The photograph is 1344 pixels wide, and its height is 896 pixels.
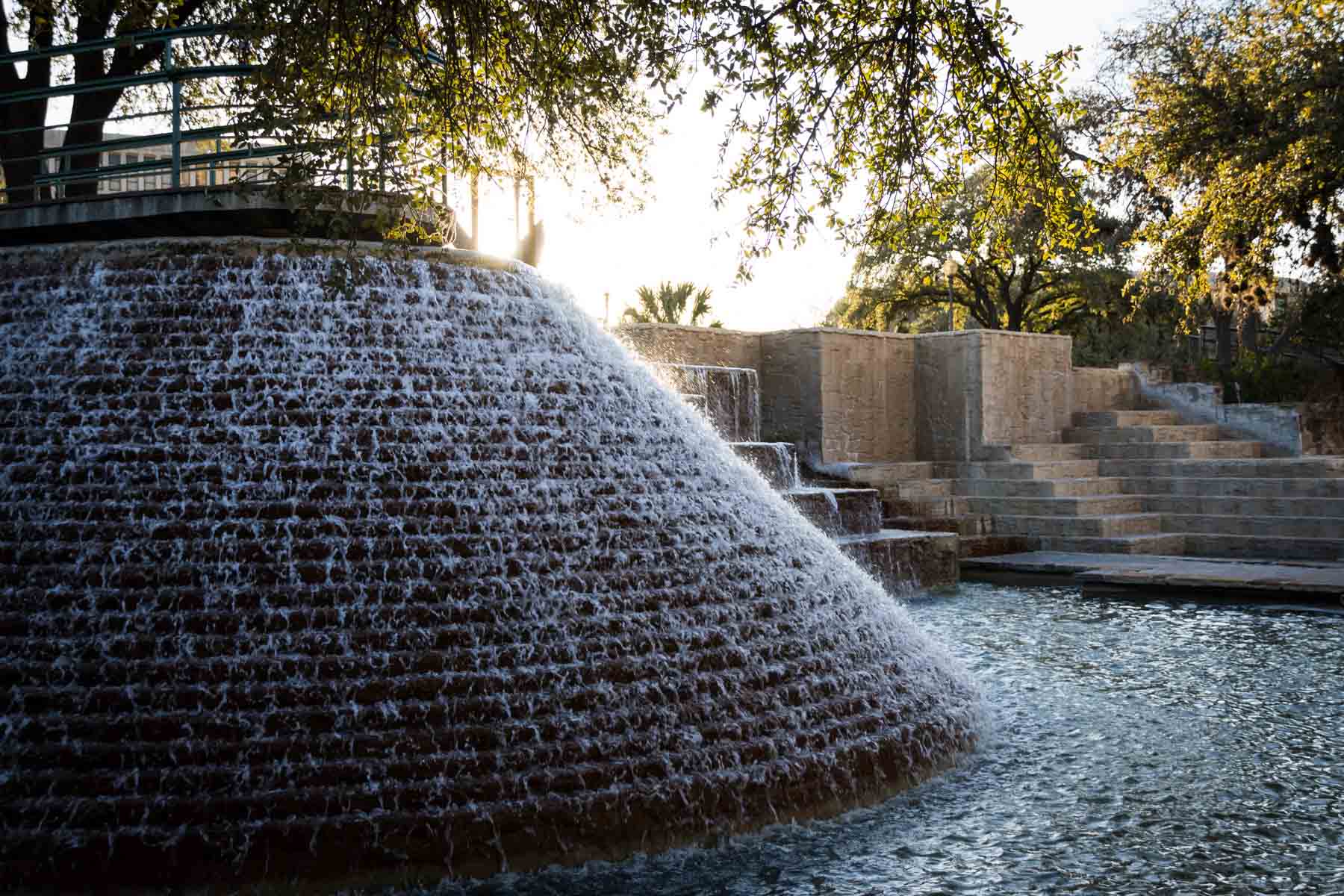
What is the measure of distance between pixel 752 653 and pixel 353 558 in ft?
5.27

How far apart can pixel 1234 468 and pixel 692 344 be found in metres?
5.95

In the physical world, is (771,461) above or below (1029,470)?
above

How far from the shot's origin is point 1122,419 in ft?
50.6

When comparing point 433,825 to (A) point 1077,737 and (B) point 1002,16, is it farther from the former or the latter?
(B) point 1002,16

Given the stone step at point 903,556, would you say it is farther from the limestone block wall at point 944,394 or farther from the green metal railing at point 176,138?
the green metal railing at point 176,138

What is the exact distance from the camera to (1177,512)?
43.7ft

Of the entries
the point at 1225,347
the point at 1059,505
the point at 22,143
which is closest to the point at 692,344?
the point at 1059,505

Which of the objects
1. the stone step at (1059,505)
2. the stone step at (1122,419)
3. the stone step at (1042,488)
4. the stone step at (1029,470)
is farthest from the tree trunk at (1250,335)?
the stone step at (1059,505)

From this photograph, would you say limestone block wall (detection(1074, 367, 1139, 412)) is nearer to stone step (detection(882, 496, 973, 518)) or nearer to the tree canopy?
stone step (detection(882, 496, 973, 518))

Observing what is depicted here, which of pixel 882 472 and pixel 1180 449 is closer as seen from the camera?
pixel 882 472

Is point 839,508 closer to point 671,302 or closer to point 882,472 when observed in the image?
point 882,472

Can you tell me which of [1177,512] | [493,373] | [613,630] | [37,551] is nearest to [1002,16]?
[493,373]

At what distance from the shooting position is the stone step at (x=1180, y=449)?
14117 millimetres

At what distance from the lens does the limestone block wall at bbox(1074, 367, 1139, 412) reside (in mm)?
16141
